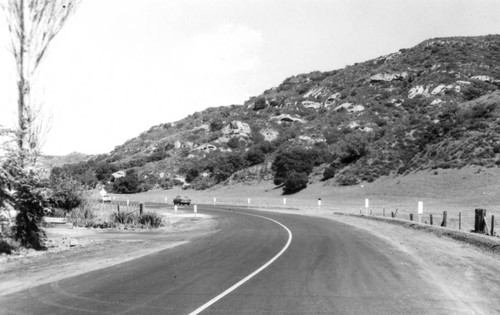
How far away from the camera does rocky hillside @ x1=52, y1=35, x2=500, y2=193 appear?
61.6m

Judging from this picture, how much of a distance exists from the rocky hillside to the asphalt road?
43.5 metres

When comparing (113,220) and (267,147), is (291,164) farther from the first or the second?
(113,220)

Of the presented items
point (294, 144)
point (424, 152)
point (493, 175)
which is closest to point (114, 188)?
point (294, 144)

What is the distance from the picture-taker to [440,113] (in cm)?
6988

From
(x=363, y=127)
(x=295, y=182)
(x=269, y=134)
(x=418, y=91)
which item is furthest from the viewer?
(x=269, y=134)

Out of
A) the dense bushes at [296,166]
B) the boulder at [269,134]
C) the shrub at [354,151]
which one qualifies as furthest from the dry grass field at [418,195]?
the boulder at [269,134]

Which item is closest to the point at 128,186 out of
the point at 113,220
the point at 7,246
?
the point at 113,220

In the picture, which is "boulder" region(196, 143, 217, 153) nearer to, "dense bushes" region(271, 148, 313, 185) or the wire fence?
"dense bushes" region(271, 148, 313, 185)

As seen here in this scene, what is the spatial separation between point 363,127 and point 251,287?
79.5 metres

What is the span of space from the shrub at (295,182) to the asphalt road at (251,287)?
5160 centimetres

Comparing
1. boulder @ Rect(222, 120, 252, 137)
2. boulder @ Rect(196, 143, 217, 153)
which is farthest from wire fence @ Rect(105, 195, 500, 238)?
boulder @ Rect(222, 120, 252, 137)

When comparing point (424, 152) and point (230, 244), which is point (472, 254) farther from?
point (424, 152)

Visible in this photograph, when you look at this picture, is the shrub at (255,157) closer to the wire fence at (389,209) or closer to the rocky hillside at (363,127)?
the rocky hillside at (363,127)

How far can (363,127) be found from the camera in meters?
86.2
